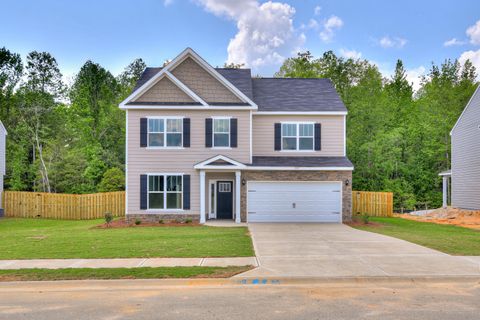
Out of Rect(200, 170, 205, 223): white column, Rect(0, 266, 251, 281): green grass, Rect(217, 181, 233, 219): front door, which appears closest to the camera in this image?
Rect(0, 266, 251, 281): green grass

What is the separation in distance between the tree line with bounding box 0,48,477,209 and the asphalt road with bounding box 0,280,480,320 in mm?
21254

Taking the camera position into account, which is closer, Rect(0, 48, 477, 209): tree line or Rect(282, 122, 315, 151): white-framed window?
Rect(282, 122, 315, 151): white-framed window

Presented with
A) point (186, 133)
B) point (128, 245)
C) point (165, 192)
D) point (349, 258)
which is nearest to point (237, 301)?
point (349, 258)

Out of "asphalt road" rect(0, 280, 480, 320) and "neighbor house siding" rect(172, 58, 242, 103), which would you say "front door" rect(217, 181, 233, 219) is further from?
"asphalt road" rect(0, 280, 480, 320)

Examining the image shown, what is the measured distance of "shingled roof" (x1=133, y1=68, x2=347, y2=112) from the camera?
21.6 m

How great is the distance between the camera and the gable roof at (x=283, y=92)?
2150 centimetres

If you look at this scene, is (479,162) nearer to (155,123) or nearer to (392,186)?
(392,186)

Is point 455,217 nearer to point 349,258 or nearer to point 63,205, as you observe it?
point 349,258

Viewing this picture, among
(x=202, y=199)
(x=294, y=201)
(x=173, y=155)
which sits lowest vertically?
(x=294, y=201)

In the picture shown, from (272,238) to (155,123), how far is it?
936 centimetres

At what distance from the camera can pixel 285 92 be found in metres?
23.1

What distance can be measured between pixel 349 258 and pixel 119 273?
5.62 meters

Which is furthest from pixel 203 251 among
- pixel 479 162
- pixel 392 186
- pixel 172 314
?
pixel 392 186

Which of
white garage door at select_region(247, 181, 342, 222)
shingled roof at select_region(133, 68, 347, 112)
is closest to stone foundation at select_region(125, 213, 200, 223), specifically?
white garage door at select_region(247, 181, 342, 222)
